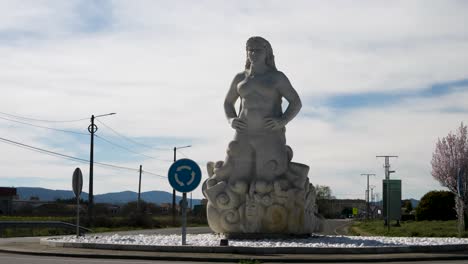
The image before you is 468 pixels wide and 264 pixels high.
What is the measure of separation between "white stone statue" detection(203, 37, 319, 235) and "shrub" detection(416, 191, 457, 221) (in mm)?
52392

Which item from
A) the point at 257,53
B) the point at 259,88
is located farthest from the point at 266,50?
the point at 259,88

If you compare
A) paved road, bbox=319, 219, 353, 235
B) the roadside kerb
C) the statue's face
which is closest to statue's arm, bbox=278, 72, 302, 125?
the statue's face

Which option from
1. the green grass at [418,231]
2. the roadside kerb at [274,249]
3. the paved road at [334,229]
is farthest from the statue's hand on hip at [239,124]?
the green grass at [418,231]

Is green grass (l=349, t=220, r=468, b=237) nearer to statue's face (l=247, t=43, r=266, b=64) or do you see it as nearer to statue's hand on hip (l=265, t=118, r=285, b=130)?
statue's hand on hip (l=265, t=118, r=285, b=130)

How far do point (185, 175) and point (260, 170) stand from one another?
4452 millimetres

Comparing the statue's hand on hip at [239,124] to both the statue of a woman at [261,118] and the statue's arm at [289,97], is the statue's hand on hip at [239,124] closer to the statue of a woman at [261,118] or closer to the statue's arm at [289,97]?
the statue of a woman at [261,118]

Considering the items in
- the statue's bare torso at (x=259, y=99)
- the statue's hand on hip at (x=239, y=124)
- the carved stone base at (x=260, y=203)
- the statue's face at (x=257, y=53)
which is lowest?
the carved stone base at (x=260, y=203)

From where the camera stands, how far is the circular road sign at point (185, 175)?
1819 centimetres

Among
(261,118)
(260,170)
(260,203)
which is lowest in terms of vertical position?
(260,203)

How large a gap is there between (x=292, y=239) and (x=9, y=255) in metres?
7.53

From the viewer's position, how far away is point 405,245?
20.0m

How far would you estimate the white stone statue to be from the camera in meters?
22.0

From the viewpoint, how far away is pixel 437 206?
7369cm

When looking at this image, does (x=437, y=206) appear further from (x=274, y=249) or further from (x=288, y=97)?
(x=274, y=249)
